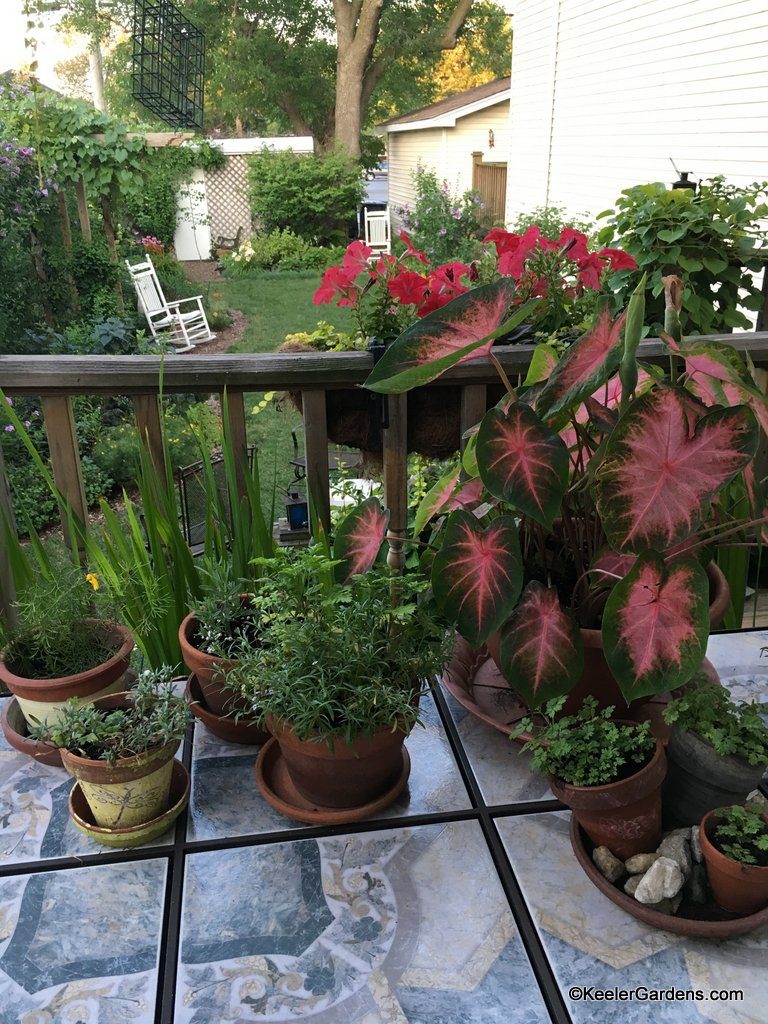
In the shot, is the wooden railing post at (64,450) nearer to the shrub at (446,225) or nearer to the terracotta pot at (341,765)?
the terracotta pot at (341,765)

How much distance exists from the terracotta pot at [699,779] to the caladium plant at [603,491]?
153 millimetres

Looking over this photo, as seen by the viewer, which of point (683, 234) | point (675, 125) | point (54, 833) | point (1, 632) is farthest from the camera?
point (675, 125)

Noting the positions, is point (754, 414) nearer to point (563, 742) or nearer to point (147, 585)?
point (563, 742)

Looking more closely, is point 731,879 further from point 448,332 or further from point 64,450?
point 64,450

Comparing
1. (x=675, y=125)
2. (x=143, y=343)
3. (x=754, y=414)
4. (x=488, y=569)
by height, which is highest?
(x=675, y=125)

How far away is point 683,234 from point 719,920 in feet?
7.34

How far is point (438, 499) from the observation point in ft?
4.44

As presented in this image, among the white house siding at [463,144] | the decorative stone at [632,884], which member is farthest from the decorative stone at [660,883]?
the white house siding at [463,144]

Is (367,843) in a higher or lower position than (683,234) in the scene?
lower

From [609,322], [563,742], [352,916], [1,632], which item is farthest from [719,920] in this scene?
[1,632]

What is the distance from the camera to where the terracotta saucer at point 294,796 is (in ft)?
4.01

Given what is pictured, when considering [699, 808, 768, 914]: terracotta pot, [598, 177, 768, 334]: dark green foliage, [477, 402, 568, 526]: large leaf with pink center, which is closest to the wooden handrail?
[477, 402, 568, 526]: large leaf with pink center

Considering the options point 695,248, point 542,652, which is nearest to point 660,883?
point 542,652

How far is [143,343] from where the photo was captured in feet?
20.9
